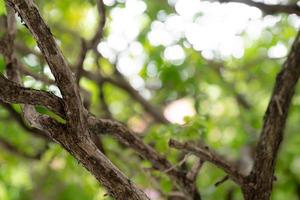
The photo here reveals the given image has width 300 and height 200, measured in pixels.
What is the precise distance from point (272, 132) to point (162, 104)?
1715 mm

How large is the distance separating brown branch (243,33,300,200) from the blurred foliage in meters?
0.59

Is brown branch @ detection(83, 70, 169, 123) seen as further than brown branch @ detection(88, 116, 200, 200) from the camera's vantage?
Yes

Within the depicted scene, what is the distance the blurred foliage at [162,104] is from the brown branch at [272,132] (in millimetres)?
588

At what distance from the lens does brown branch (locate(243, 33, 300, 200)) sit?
59.5 inches

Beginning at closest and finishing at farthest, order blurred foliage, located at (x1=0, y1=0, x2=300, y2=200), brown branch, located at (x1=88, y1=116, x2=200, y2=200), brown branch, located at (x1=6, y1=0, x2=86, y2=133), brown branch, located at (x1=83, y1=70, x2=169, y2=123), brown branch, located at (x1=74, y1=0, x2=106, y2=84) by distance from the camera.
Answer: brown branch, located at (x1=6, y1=0, x2=86, y2=133)
brown branch, located at (x1=88, y1=116, x2=200, y2=200)
brown branch, located at (x1=74, y1=0, x2=106, y2=84)
blurred foliage, located at (x1=0, y1=0, x2=300, y2=200)
brown branch, located at (x1=83, y1=70, x2=169, y2=123)

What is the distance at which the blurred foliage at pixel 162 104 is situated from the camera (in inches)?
101

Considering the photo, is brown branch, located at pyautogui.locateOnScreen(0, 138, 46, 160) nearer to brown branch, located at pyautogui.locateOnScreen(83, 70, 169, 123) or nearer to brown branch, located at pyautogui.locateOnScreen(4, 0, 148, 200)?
brown branch, located at pyautogui.locateOnScreen(83, 70, 169, 123)

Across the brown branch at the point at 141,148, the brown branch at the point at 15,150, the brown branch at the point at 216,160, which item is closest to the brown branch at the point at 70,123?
the brown branch at the point at 141,148

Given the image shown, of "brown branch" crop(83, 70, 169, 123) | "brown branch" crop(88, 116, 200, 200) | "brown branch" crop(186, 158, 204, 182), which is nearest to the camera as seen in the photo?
"brown branch" crop(88, 116, 200, 200)

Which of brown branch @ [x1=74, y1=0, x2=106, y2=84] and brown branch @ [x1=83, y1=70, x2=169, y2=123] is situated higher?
brown branch @ [x1=83, y1=70, x2=169, y2=123]

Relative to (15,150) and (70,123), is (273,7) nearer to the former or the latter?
(70,123)

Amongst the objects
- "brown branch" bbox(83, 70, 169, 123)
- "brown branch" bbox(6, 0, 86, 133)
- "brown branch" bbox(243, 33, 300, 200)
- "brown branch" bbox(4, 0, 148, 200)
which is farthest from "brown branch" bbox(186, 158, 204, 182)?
"brown branch" bbox(83, 70, 169, 123)

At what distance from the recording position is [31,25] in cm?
108

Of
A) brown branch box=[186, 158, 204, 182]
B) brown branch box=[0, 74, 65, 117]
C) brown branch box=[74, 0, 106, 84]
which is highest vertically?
brown branch box=[74, 0, 106, 84]
